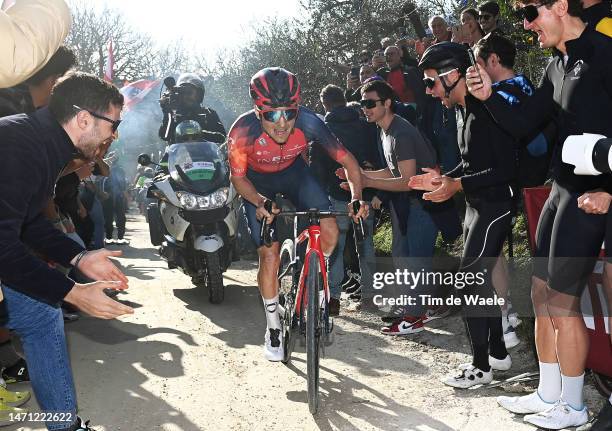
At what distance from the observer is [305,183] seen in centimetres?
602

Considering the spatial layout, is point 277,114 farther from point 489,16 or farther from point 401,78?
point 401,78

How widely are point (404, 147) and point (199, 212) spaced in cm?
270

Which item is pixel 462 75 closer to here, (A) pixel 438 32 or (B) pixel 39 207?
(B) pixel 39 207

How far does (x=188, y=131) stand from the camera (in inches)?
358

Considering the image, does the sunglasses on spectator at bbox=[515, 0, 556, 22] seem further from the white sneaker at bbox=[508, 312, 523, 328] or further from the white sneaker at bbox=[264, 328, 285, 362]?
the white sneaker at bbox=[264, 328, 285, 362]

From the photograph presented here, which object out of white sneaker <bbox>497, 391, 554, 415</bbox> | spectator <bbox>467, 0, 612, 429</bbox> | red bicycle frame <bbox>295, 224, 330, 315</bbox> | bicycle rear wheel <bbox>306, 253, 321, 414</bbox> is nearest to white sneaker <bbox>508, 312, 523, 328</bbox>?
white sneaker <bbox>497, 391, 554, 415</bbox>

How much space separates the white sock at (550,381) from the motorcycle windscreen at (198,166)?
486 centimetres

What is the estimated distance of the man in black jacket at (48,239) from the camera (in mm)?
3070

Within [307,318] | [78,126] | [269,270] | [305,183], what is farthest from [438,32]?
[78,126]

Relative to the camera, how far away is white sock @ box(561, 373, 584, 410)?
4.07 metres

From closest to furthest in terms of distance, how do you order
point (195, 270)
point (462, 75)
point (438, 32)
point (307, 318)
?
1. point (307, 318)
2. point (462, 75)
3. point (195, 270)
4. point (438, 32)

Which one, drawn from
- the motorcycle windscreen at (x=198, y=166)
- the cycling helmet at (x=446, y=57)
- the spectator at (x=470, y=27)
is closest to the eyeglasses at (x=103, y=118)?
the cycling helmet at (x=446, y=57)

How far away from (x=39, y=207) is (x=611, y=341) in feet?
10.2

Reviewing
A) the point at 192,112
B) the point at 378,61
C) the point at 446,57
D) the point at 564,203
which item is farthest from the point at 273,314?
the point at 378,61
